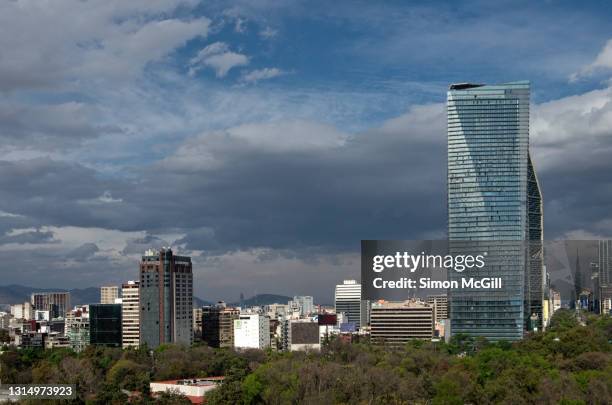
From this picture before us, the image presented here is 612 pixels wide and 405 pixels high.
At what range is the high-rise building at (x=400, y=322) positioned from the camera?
3366 inches

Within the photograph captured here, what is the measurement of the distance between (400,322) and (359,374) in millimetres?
44414

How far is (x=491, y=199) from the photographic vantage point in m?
75.8

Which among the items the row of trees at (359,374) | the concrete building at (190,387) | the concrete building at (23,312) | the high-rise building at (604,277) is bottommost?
the concrete building at (23,312)

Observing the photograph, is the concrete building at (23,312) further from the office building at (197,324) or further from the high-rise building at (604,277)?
the high-rise building at (604,277)

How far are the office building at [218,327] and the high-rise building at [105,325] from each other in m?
12.5

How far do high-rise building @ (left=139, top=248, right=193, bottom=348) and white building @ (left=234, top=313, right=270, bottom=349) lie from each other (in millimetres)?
10876

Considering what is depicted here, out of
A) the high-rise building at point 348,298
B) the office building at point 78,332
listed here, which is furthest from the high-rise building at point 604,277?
the high-rise building at point 348,298

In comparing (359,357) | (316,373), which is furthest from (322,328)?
(316,373)

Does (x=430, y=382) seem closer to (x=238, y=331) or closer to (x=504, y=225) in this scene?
(x=504, y=225)

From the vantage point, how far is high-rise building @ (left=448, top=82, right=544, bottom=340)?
74.8 metres

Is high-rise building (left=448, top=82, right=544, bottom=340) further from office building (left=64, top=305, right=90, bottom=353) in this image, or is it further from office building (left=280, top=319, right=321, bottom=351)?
office building (left=64, top=305, right=90, bottom=353)

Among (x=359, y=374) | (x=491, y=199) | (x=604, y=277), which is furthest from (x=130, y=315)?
(x=359, y=374)

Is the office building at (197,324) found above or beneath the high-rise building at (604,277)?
beneath

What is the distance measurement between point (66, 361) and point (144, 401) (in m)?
15.3
